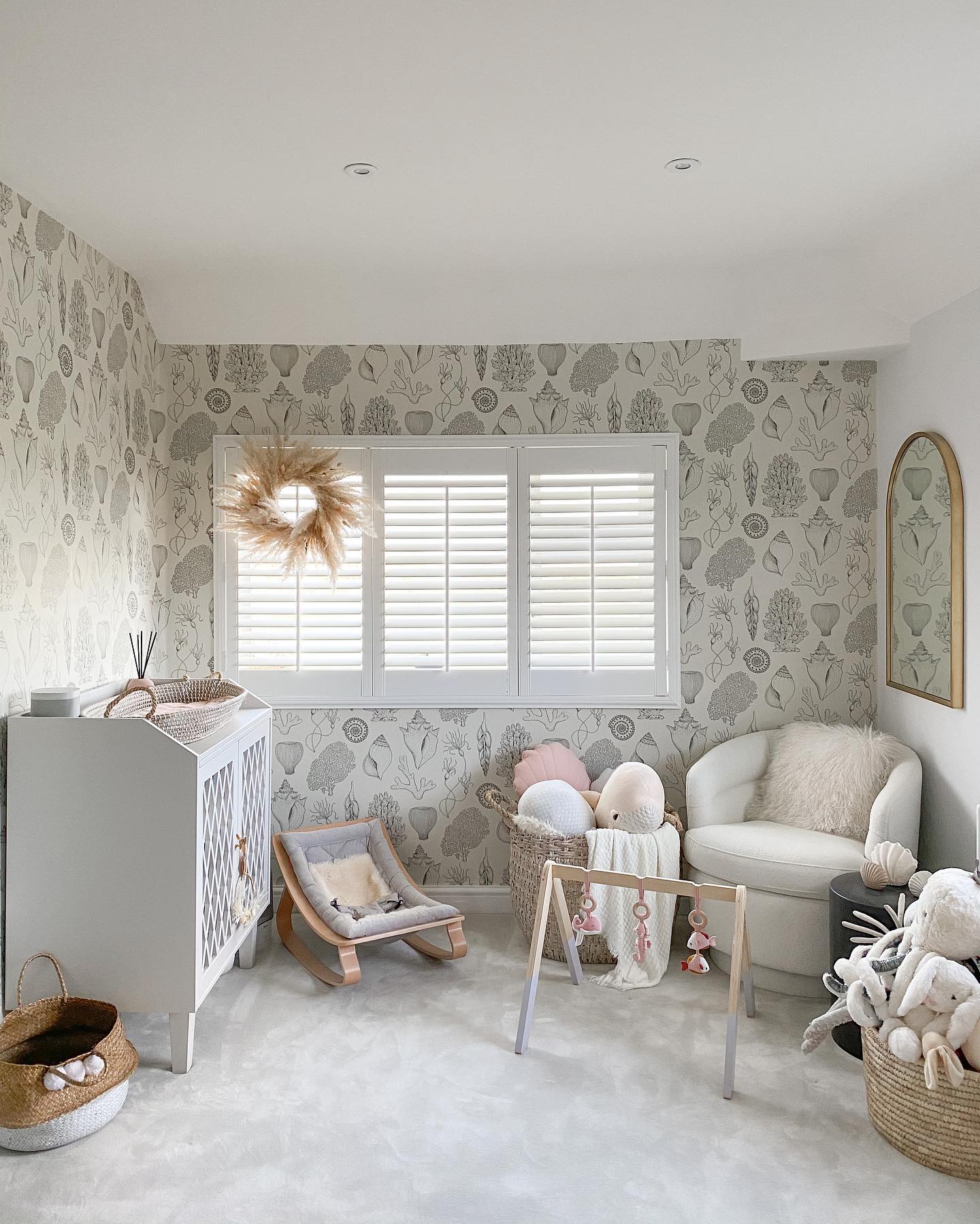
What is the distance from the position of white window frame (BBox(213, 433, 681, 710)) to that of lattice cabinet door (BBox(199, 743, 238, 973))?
2.97ft

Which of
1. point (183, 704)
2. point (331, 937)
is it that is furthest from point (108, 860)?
point (331, 937)

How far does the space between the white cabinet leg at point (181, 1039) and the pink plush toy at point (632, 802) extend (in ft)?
5.16

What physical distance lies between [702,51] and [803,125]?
49cm

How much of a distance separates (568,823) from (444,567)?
115cm

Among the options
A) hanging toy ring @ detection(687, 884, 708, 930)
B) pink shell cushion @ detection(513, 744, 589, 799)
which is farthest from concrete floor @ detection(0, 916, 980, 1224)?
pink shell cushion @ detection(513, 744, 589, 799)

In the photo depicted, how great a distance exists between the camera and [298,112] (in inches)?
92.0

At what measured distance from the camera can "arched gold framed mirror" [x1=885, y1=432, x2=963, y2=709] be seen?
3.15 metres

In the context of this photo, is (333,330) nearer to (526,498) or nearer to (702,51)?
(526,498)

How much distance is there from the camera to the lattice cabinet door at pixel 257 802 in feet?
10.4

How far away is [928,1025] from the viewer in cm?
227

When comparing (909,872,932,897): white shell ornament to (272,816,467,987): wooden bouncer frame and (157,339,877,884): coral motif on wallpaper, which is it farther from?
(272,816,467,987): wooden bouncer frame

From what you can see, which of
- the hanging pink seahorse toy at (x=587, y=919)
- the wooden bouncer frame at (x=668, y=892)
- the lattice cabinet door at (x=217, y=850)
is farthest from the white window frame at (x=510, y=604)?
the hanging pink seahorse toy at (x=587, y=919)

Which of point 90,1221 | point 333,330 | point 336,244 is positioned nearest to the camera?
point 90,1221

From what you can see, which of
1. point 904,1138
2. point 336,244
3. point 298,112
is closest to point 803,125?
point 298,112
